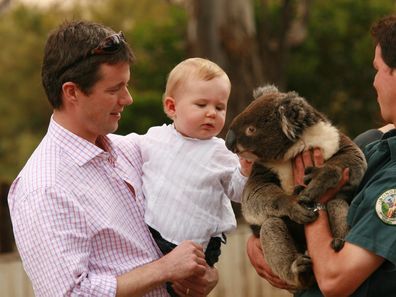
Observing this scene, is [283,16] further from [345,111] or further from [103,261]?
[103,261]

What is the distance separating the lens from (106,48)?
3895mm

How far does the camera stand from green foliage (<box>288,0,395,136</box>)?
1862 centimetres

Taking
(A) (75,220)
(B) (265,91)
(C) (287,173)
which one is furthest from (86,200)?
(B) (265,91)

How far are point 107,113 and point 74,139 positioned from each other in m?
0.19

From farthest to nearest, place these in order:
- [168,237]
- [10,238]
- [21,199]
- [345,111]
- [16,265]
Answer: [345,111]
[10,238]
[16,265]
[168,237]
[21,199]

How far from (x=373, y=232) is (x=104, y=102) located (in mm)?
1319

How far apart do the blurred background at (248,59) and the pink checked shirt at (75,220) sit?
97 cm

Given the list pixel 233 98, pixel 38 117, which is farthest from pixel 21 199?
pixel 38 117

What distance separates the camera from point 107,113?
153 inches

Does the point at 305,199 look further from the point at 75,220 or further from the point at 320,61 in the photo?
the point at 320,61

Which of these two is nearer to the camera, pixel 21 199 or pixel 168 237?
pixel 21 199

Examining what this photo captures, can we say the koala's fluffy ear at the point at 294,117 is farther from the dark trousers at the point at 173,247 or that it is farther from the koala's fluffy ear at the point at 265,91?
the dark trousers at the point at 173,247

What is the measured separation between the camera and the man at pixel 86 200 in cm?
362

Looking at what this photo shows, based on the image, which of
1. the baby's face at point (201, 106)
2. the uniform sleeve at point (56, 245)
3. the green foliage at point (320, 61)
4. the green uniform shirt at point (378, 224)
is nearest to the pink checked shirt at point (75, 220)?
the uniform sleeve at point (56, 245)
